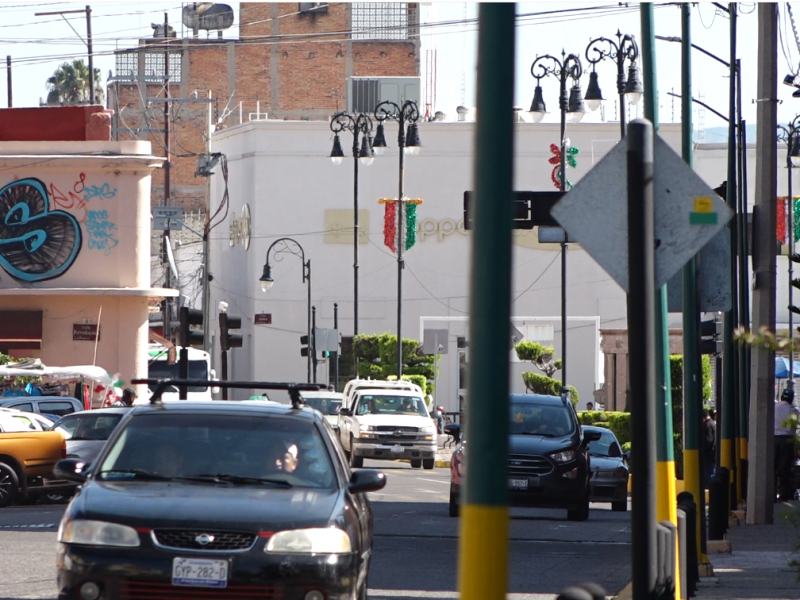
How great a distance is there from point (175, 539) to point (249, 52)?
250 feet

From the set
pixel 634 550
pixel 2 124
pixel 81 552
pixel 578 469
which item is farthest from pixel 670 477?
pixel 2 124

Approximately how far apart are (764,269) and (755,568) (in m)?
5.98

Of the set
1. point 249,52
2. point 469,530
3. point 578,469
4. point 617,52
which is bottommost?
Result: point 578,469

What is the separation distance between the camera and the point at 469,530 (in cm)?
471

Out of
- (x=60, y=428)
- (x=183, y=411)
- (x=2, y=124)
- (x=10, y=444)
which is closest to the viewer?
(x=183, y=411)

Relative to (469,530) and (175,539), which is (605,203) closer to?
(175,539)

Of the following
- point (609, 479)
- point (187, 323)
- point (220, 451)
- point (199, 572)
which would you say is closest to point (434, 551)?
point (220, 451)

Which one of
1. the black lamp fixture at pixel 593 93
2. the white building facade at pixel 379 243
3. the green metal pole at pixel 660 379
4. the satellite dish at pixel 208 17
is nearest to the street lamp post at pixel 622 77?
the black lamp fixture at pixel 593 93

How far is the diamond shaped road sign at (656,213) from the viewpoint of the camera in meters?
7.86

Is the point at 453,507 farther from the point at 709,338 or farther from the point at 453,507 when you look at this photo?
the point at 709,338

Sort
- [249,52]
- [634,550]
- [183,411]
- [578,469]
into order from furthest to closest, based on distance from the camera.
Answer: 1. [249,52]
2. [578,469]
3. [183,411]
4. [634,550]

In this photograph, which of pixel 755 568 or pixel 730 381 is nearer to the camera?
pixel 755 568

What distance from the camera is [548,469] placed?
63.0 ft

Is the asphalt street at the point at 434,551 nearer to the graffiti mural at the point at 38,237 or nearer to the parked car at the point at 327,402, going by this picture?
the parked car at the point at 327,402
